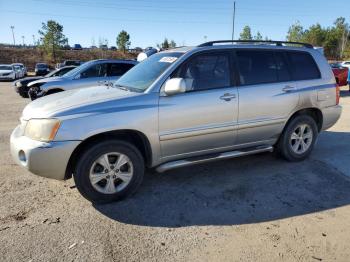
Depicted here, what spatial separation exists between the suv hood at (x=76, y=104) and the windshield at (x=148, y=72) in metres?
0.24

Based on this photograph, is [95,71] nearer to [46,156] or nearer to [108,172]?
[108,172]

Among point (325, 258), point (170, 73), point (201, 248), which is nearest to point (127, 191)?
point (201, 248)

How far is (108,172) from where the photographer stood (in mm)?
3836

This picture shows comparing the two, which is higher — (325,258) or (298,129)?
(298,129)

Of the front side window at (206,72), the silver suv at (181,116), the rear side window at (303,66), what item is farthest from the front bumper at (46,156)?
the rear side window at (303,66)

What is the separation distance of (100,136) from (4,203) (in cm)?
139

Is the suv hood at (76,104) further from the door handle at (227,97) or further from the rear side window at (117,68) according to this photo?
the rear side window at (117,68)

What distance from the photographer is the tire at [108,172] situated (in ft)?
12.1

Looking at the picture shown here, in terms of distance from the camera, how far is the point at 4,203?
12.6ft

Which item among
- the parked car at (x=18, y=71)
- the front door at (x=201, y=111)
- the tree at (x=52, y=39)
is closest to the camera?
the front door at (x=201, y=111)

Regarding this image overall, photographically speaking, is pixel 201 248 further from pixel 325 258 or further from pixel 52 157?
pixel 52 157

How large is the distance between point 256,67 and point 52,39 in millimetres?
51867

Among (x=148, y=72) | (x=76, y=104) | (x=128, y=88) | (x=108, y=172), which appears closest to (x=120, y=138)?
(x=108, y=172)

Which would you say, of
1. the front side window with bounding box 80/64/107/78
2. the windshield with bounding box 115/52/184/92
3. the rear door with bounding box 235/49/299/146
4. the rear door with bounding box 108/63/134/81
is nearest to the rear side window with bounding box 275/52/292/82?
the rear door with bounding box 235/49/299/146
